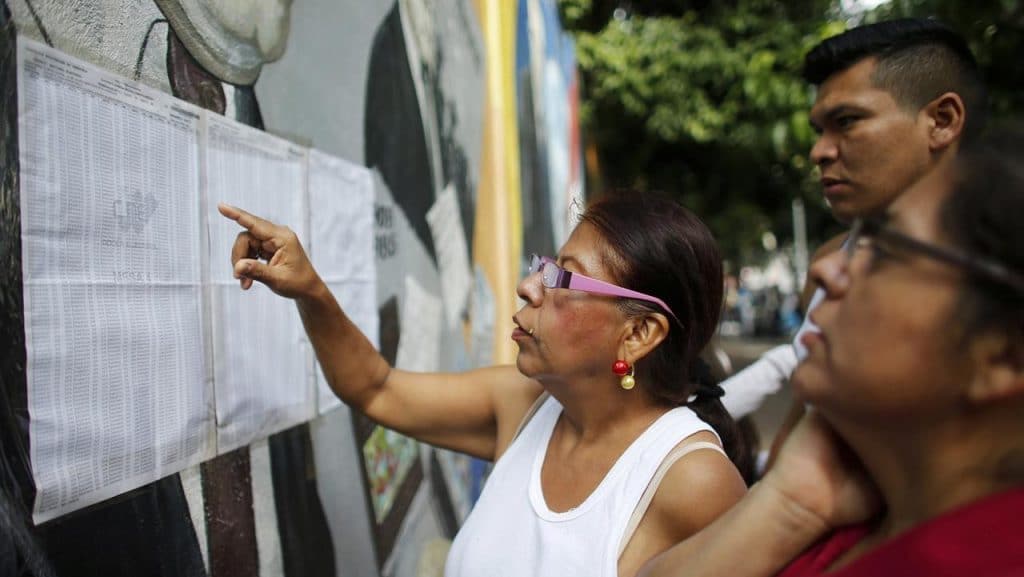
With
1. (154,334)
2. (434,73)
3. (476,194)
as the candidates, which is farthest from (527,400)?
(476,194)

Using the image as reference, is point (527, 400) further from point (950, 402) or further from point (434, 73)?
→ point (434, 73)

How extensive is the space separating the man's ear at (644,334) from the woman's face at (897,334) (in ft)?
2.20

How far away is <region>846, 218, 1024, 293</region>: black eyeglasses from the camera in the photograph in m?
0.86

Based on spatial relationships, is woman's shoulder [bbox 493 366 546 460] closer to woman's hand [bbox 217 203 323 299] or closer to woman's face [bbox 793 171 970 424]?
woman's hand [bbox 217 203 323 299]

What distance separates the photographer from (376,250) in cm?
271

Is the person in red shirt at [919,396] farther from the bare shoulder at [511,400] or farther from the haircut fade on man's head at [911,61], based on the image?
the haircut fade on man's head at [911,61]

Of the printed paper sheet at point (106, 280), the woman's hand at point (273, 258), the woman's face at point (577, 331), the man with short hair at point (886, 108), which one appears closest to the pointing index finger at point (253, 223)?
the woman's hand at point (273, 258)

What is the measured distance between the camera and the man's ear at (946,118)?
211 centimetres

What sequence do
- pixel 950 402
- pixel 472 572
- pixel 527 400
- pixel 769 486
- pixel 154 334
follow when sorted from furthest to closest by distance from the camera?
pixel 527 400 < pixel 472 572 < pixel 154 334 < pixel 769 486 < pixel 950 402

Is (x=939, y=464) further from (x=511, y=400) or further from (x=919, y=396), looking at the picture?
(x=511, y=400)

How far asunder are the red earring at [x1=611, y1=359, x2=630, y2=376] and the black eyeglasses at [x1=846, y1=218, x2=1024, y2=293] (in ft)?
2.35

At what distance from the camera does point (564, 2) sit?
9.40 m

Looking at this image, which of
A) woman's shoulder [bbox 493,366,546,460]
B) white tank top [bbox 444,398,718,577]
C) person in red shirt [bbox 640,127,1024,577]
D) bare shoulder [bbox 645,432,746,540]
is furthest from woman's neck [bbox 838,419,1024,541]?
woman's shoulder [bbox 493,366,546,460]

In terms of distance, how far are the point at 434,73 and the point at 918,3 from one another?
8.86 feet
